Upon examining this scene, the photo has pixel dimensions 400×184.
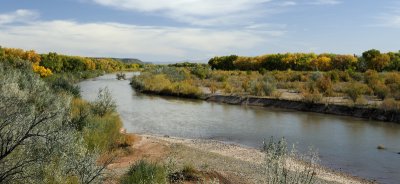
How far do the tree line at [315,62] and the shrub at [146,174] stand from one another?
57.0 metres

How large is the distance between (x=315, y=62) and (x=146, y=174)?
71.2m

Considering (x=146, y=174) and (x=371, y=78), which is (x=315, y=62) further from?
(x=146, y=174)

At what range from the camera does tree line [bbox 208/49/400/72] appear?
215 ft

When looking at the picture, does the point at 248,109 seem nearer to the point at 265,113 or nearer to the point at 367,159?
the point at 265,113

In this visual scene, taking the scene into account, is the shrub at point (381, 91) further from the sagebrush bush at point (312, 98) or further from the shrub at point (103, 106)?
the shrub at point (103, 106)

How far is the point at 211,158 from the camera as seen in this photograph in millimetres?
14945

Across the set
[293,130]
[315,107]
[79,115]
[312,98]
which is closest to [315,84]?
[312,98]

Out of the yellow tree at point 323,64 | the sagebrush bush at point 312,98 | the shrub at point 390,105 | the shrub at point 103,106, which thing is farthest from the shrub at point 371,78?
the yellow tree at point 323,64

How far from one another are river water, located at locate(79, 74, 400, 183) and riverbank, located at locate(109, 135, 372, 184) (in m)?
1.53

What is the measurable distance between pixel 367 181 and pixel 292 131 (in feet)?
29.2

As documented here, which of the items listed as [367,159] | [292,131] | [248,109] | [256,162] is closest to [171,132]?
[292,131]

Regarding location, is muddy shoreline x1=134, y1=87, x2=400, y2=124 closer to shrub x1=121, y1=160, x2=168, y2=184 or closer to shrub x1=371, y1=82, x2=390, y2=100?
shrub x1=371, y1=82, x2=390, y2=100

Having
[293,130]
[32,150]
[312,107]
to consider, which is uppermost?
[32,150]

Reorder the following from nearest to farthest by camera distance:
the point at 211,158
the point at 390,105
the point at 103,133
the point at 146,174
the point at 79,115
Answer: the point at 146,174, the point at 103,133, the point at 211,158, the point at 79,115, the point at 390,105
